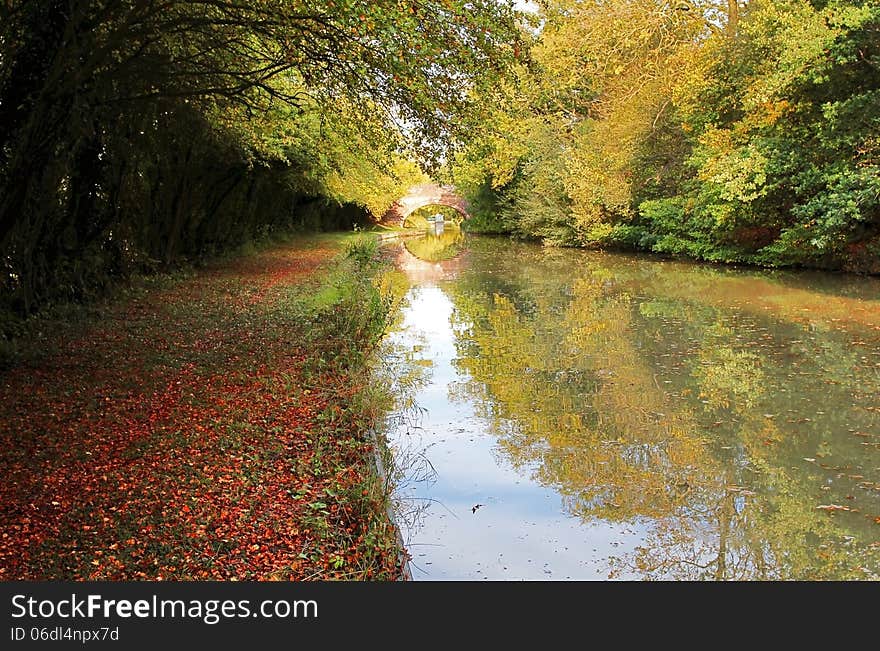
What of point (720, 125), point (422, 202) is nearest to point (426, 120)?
point (720, 125)

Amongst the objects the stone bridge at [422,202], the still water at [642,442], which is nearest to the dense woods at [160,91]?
the still water at [642,442]

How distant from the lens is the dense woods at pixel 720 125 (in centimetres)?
1761

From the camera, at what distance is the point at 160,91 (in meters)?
11.4

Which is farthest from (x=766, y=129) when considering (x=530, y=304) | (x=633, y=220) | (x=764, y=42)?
(x=633, y=220)

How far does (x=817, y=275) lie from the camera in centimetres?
2166

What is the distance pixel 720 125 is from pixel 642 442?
58.7 ft

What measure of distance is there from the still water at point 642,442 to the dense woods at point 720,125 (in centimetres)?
340

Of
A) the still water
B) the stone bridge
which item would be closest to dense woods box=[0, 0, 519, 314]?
the still water

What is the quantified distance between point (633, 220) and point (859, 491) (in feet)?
89.2

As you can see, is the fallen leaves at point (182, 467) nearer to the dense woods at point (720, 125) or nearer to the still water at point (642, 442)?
the still water at point (642, 442)

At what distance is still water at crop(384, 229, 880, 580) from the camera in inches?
217

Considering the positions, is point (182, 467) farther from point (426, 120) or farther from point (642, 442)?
point (426, 120)

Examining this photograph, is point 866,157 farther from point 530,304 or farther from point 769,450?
point 769,450

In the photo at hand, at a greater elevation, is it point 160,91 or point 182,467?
point 160,91
